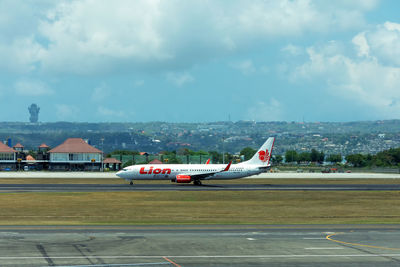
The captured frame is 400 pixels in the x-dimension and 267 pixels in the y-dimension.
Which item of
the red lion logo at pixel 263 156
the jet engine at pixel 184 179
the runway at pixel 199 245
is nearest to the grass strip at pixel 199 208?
the runway at pixel 199 245

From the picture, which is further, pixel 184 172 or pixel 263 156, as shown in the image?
pixel 263 156

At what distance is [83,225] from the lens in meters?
41.7

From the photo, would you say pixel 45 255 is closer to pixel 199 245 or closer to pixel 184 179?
pixel 199 245

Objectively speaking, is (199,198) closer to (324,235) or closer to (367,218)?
(367,218)

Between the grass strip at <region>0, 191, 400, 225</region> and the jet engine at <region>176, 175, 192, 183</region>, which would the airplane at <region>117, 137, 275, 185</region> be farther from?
the grass strip at <region>0, 191, 400, 225</region>

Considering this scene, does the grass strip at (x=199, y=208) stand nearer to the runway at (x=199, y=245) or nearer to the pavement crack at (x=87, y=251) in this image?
the runway at (x=199, y=245)

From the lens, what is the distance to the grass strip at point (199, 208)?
4638 cm

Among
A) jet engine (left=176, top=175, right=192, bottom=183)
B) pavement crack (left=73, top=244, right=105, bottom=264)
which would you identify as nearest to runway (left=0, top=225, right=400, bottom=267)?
pavement crack (left=73, top=244, right=105, bottom=264)

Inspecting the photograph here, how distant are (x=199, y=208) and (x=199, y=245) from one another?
24.5m

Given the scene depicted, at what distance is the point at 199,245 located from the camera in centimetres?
3222

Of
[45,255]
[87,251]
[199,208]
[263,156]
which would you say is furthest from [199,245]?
[263,156]

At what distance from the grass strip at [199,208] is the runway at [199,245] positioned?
5.34 metres

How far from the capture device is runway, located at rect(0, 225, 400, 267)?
91.1 ft

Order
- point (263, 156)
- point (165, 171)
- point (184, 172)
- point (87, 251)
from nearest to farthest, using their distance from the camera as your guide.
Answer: point (87, 251) → point (184, 172) → point (165, 171) → point (263, 156)
